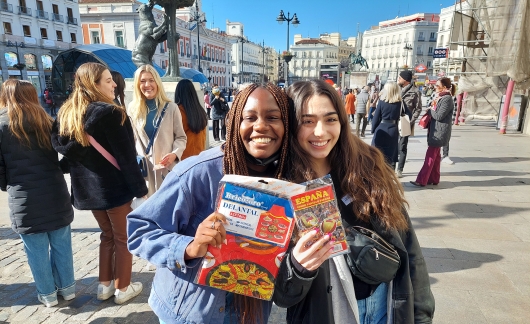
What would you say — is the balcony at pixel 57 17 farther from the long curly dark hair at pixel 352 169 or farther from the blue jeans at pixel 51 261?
the long curly dark hair at pixel 352 169

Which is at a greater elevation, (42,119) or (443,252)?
(42,119)

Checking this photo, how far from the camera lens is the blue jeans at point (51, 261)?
267 cm

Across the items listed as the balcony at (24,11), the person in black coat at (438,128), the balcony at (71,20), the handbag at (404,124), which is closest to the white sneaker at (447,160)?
the person in black coat at (438,128)

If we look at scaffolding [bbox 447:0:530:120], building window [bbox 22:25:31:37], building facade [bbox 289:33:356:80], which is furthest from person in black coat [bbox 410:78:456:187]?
building facade [bbox 289:33:356:80]

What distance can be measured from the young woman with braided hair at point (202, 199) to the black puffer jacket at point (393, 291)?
195 millimetres

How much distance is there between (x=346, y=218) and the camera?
1390mm

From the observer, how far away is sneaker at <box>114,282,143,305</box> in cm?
279

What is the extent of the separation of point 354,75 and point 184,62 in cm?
3574

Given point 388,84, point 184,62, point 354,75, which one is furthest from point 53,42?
point 388,84

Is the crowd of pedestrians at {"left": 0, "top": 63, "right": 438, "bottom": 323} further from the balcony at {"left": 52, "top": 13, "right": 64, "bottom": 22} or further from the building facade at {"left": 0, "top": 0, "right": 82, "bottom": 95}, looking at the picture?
the balcony at {"left": 52, "top": 13, "right": 64, "bottom": 22}

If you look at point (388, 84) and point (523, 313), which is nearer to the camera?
point (523, 313)

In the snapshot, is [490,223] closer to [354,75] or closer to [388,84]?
[388,84]

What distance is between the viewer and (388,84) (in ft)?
19.3

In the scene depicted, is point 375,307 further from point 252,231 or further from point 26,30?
point 26,30
